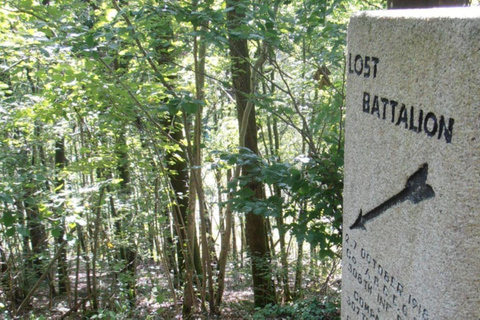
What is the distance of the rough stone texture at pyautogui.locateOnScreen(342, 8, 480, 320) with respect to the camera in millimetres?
1338

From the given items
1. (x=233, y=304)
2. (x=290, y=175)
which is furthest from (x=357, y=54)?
(x=233, y=304)

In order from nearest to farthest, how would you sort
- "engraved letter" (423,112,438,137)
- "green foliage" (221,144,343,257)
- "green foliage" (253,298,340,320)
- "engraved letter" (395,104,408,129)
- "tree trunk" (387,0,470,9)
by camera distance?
"engraved letter" (423,112,438,137) < "engraved letter" (395,104,408,129) < "tree trunk" (387,0,470,9) < "green foliage" (221,144,343,257) < "green foliage" (253,298,340,320)

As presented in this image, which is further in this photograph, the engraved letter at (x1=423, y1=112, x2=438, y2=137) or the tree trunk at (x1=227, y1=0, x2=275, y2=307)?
the tree trunk at (x1=227, y1=0, x2=275, y2=307)

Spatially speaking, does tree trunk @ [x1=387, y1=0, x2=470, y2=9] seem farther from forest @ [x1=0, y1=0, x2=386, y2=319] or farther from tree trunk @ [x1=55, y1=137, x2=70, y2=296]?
tree trunk @ [x1=55, y1=137, x2=70, y2=296]

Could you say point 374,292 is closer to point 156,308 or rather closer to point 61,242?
point 156,308

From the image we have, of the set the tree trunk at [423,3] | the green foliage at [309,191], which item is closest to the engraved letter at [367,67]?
the tree trunk at [423,3]

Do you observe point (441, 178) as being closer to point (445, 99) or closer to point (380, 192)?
point (445, 99)

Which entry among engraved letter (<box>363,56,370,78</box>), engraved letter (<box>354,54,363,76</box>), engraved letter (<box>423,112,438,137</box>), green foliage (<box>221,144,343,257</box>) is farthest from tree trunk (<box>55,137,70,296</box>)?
engraved letter (<box>423,112,438,137</box>)

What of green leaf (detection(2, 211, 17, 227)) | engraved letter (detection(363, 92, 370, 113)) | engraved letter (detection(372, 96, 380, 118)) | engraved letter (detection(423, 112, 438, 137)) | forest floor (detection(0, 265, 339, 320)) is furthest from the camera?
forest floor (detection(0, 265, 339, 320))

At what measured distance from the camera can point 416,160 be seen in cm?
162

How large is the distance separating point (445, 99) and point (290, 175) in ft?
7.98

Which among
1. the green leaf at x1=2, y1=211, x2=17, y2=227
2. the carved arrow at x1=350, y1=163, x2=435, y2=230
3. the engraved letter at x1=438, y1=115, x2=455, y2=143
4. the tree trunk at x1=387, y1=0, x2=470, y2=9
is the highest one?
the tree trunk at x1=387, y1=0, x2=470, y2=9

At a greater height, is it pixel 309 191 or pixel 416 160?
pixel 416 160

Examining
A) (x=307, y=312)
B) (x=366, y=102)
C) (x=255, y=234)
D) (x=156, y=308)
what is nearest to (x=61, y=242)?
(x=156, y=308)
